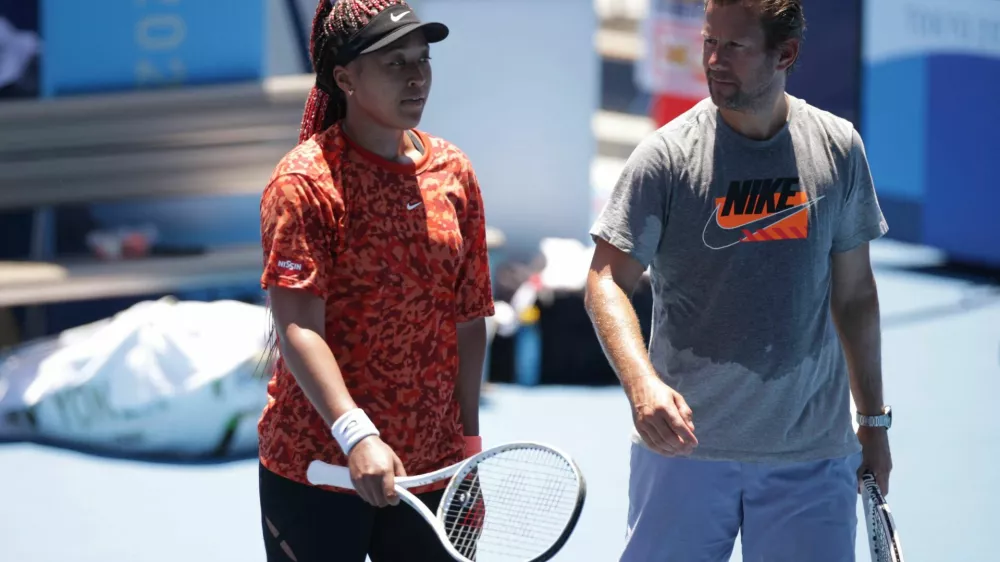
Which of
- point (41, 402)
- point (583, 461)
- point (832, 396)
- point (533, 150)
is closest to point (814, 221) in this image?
point (832, 396)

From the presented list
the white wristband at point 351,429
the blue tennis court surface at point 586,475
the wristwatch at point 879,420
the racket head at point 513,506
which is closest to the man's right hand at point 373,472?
the white wristband at point 351,429

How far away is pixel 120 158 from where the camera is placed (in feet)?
23.7

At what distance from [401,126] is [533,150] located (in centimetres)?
Answer: 545

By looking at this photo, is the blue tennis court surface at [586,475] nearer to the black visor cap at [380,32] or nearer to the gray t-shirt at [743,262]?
the gray t-shirt at [743,262]

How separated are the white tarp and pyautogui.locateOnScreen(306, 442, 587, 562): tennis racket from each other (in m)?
3.25

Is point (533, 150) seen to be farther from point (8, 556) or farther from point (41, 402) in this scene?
point (8, 556)

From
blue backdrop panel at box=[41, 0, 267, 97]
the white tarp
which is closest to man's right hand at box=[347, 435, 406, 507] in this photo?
the white tarp

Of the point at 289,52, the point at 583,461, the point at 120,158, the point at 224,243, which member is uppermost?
the point at 289,52

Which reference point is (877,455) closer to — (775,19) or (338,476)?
(775,19)

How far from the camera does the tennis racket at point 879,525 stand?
8.32ft

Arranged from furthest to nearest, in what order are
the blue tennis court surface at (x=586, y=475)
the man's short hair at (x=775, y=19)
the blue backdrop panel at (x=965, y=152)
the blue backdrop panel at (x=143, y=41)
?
the blue backdrop panel at (x=965, y=152) < the blue backdrop panel at (x=143, y=41) < the blue tennis court surface at (x=586, y=475) < the man's short hair at (x=775, y=19)

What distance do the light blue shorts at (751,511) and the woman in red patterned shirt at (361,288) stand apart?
17.9 inches

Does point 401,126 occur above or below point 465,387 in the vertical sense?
above

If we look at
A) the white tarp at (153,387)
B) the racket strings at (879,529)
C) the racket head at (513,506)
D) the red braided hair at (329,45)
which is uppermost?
the red braided hair at (329,45)
